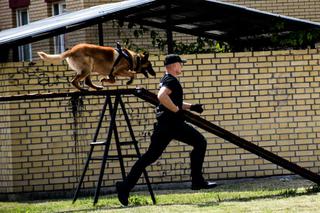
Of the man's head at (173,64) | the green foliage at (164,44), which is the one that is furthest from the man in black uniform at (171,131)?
the green foliage at (164,44)

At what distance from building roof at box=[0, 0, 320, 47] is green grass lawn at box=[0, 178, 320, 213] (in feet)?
7.55

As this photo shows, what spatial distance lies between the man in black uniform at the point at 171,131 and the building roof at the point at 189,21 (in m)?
2.16

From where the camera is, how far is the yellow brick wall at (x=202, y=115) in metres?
13.0

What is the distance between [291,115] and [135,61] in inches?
125

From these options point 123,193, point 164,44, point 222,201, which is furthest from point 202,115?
point 123,193

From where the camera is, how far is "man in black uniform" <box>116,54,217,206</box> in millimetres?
10648

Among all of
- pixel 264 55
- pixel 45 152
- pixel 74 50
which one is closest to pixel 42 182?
pixel 45 152

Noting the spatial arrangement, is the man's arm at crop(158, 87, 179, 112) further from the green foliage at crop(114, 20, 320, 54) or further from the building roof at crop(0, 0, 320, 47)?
the green foliage at crop(114, 20, 320, 54)

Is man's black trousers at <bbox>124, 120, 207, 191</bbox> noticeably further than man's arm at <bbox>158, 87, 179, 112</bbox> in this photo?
Yes

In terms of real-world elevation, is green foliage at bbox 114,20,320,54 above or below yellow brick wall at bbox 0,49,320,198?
above

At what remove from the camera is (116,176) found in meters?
13.2

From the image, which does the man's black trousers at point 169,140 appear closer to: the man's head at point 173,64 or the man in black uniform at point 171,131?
the man in black uniform at point 171,131

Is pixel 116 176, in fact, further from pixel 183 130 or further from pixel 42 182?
pixel 183 130

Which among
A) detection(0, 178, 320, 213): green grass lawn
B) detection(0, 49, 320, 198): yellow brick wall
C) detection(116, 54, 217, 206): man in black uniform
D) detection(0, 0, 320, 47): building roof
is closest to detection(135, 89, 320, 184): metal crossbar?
detection(0, 178, 320, 213): green grass lawn
